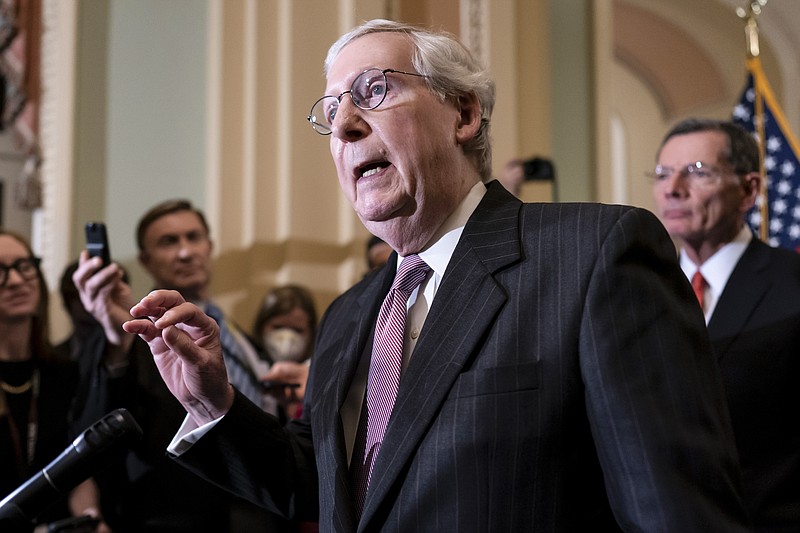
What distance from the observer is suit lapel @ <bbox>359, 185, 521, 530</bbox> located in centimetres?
150

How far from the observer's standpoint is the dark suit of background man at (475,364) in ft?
4.57

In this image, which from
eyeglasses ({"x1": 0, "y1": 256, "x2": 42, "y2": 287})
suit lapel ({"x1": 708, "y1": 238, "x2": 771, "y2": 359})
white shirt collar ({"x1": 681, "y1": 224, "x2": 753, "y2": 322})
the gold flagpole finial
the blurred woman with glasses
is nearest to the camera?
suit lapel ({"x1": 708, "y1": 238, "x2": 771, "y2": 359})

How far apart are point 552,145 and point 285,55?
1.97 meters

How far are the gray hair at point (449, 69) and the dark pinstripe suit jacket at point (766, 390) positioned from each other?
0.95 meters

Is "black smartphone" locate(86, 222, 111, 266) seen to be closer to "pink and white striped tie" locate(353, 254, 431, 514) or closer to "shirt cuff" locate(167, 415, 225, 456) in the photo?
"shirt cuff" locate(167, 415, 225, 456)

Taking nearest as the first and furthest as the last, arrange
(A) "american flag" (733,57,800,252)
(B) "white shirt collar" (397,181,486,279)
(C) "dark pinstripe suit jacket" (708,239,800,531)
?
(B) "white shirt collar" (397,181,486,279) → (C) "dark pinstripe suit jacket" (708,239,800,531) → (A) "american flag" (733,57,800,252)

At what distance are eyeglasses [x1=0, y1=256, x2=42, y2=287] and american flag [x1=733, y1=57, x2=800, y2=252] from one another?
3.51 meters

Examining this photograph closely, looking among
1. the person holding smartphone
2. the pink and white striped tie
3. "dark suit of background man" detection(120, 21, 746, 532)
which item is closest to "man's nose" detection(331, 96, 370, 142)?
"dark suit of background man" detection(120, 21, 746, 532)

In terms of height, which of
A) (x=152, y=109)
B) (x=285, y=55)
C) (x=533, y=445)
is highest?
(x=285, y=55)

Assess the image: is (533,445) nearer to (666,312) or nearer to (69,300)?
(666,312)

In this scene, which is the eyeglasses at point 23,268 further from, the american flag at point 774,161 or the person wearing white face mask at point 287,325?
the american flag at point 774,161

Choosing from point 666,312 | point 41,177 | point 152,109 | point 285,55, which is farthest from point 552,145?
point 666,312

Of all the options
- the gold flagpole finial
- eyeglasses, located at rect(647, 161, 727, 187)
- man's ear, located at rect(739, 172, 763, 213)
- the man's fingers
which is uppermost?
the gold flagpole finial

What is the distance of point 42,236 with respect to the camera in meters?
4.54
